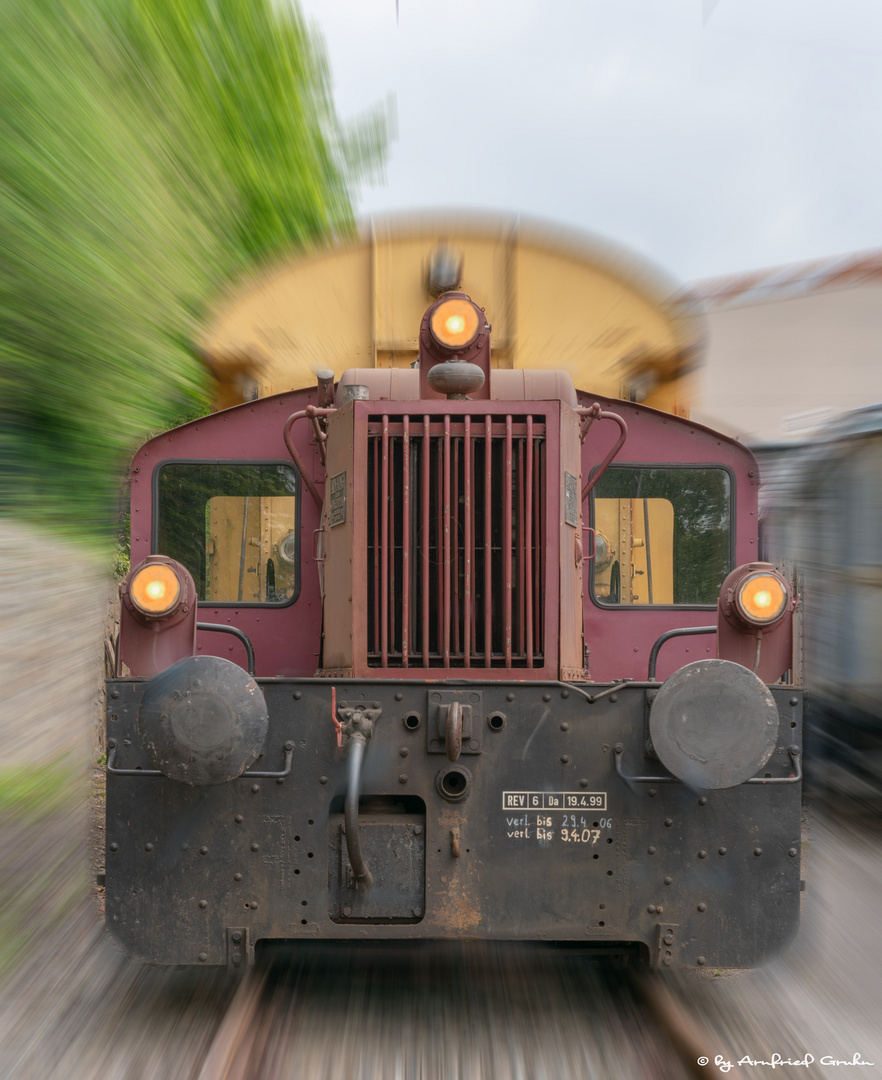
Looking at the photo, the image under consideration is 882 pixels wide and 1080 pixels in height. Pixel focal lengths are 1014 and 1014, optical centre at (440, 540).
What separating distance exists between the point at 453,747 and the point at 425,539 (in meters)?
0.76

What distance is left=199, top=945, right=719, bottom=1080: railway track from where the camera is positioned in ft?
10.8

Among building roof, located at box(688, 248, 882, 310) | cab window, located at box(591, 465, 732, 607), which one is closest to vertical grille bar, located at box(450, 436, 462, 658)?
cab window, located at box(591, 465, 732, 607)

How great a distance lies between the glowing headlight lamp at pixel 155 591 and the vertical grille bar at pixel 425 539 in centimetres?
91

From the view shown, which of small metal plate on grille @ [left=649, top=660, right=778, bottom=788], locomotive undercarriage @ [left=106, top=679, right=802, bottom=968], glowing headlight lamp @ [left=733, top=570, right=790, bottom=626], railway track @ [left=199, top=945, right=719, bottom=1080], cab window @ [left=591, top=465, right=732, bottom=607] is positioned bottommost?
railway track @ [left=199, top=945, right=719, bottom=1080]

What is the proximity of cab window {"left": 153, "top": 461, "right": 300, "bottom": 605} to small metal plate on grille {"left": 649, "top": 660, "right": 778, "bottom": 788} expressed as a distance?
1930mm

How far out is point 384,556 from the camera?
3.69 m

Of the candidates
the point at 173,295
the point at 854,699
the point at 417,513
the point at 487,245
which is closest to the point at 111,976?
the point at 417,513

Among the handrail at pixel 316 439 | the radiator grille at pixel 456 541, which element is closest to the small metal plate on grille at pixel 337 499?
the radiator grille at pixel 456 541

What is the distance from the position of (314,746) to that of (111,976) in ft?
5.60

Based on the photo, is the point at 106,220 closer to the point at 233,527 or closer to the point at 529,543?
the point at 233,527

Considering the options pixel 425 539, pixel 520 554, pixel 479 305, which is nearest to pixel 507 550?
pixel 520 554

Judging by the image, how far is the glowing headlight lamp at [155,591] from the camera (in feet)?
12.3

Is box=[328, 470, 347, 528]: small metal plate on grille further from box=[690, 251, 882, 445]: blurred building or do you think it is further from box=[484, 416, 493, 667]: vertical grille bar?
box=[690, 251, 882, 445]: blurred building

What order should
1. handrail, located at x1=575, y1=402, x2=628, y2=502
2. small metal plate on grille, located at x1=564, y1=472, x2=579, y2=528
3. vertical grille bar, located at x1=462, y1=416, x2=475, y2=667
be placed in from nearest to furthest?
vertical grille bar, located at x1=462, y1=416, x2=475, y2=667 < small metal plate on grille, located at x1=564, y1=472, x2=579, y2=528 < handrail, located at x1=575, y1=402, x2=628, y2=502
